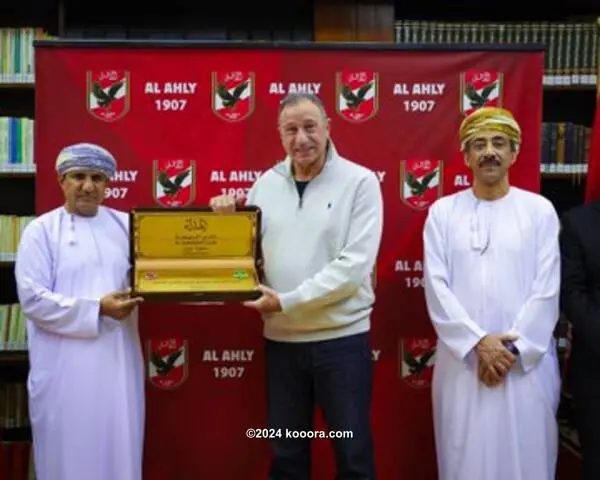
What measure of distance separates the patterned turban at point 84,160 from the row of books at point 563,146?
7.29 feet

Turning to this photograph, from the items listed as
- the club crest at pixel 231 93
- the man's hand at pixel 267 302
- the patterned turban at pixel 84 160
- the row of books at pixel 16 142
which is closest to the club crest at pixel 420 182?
the club crest at pixel 231 93

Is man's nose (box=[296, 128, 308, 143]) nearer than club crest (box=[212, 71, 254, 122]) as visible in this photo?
Yes

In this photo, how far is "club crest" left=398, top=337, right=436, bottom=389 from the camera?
130 inches

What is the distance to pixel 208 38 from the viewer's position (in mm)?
4121

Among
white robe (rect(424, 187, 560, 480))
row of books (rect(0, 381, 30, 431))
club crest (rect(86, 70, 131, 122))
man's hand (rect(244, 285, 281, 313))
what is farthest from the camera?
row of books (rect(0, 381, 30, 431))

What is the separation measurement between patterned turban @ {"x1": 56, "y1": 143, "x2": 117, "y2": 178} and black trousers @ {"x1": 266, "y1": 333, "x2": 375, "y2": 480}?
34.2 inches

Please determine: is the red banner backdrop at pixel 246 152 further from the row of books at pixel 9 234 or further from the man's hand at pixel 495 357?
the row of books at pixel 9 234

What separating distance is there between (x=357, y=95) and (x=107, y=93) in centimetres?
104

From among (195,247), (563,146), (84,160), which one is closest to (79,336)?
(195,247)

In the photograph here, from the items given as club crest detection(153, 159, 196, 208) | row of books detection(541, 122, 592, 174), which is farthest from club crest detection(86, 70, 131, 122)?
row of books detection(541, 122, 592, 174)

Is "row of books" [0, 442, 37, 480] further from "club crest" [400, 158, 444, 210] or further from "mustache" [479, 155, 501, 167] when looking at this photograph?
"mustache" [479, 155, 501, 167]

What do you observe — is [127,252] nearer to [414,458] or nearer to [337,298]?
[337,298]

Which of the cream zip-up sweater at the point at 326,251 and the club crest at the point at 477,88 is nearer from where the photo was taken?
the cream zip-up sweater at the point at 326,251

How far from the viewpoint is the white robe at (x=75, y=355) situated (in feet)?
8.73
